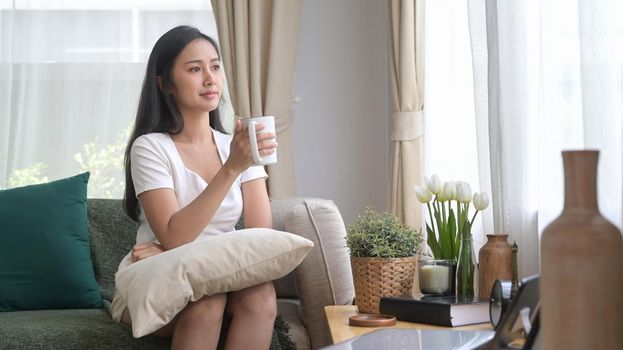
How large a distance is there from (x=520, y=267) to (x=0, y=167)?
7.53 feet

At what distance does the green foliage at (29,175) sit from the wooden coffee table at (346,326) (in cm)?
184

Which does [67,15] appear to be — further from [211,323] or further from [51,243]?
[211,323]

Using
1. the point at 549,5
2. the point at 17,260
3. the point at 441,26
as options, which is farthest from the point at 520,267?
the point at 17,260

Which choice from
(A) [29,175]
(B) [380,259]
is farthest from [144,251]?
(A) [29,175]

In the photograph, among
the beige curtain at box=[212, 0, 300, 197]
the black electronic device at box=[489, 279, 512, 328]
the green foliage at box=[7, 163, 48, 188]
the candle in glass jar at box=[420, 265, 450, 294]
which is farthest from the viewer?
the green foliage at box=[7, 163, 48, 188]

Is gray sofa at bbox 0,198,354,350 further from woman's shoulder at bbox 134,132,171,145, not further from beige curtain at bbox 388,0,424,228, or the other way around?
beige curtain at bbox 388,0,424,228

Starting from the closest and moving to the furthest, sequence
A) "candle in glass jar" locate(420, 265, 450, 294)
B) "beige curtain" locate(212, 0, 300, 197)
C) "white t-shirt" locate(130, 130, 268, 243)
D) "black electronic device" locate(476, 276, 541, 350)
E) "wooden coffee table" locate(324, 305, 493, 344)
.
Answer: "black electronic device" locate(476, 276, 541, 350)
"wooden coffee table" locate(324, 305, 493, 344)
"candle in glass jar" locate(420, 265, 450, 294)
"white t-shirt" locate(130, 130, 268, 243)
"beige curtain" locate(212, 0, 300, 197)

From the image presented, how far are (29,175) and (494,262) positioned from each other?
2316mm

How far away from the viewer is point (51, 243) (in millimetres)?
2697

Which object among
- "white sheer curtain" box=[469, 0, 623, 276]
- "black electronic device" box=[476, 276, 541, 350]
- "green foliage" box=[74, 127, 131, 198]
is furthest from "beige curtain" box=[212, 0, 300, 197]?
"black electronic device" box=[476, 276, 541, 350]

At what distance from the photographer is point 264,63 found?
3.62 m

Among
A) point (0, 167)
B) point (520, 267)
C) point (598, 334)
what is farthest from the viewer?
point (0, 167)

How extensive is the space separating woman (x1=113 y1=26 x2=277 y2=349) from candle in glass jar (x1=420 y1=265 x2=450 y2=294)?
1.26 ft

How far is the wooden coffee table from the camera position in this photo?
71.0 inches
